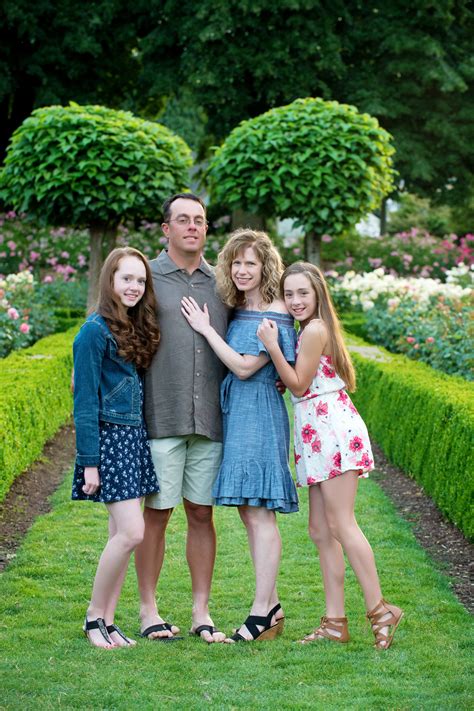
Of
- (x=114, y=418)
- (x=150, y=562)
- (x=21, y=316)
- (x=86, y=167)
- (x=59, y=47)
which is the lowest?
(x=150, y=562)

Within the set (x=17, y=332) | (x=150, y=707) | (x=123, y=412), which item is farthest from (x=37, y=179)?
(x=150, y=707)

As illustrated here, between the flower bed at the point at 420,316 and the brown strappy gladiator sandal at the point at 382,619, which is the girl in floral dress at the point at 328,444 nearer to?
the brown strappy gladiator sandal at the point at 382,619

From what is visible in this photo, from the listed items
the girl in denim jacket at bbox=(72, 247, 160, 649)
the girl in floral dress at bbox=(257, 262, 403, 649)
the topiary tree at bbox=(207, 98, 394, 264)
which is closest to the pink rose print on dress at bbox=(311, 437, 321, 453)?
the girl in floral dress at bbox=(257, 262, 403, 649)

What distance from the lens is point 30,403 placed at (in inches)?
251

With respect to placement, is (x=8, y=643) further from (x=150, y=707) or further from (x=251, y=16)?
(x=251, y=16)

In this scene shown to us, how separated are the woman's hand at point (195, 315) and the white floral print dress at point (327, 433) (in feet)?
1.41

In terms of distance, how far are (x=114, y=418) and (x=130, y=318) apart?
0.37 metres

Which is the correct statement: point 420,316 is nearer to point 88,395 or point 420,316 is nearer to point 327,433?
point 327,433

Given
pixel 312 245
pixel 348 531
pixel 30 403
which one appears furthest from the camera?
pixel 312 245

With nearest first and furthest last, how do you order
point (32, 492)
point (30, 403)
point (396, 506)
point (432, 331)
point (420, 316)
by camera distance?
point (396, 506), point (32, 492), point (30, 403), point (432, 331), point (420, 316)

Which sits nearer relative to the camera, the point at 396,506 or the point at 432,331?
the point at 396,506

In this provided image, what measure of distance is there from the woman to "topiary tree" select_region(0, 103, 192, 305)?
24.3 feet

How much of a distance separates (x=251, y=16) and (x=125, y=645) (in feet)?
48.6

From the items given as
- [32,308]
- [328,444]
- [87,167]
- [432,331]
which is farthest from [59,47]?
[328,444]
